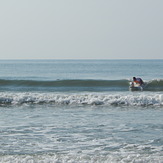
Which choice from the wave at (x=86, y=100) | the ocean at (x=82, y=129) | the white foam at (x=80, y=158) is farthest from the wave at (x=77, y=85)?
the white foam at (x=80, y=158)

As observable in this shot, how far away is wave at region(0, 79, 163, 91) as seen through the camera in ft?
93.0

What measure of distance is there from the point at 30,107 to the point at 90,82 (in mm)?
12485

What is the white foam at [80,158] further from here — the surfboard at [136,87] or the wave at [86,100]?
the surfboard at [136,87]

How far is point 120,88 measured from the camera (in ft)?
92.8

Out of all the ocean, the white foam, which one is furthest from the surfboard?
the white foam

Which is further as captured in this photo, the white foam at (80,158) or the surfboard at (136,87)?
the surfboard at (136,87)

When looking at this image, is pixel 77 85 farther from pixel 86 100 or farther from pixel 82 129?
pixel 82 129

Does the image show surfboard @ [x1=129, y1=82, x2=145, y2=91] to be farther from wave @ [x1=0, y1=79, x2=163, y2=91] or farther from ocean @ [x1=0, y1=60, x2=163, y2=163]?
ocean @ [x1=0, y1=60, x2=163, y2=163]

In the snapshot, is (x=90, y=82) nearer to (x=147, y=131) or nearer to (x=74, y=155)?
(x=147, y=131)

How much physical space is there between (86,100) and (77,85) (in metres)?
10.5

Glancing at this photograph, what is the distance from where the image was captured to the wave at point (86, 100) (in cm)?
1909

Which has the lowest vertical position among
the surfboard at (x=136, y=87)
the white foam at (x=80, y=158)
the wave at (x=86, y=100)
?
the white foam at (x=80, y=158)

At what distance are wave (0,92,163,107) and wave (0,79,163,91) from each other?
24.1 feet

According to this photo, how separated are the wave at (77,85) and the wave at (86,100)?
7342 millimetres
